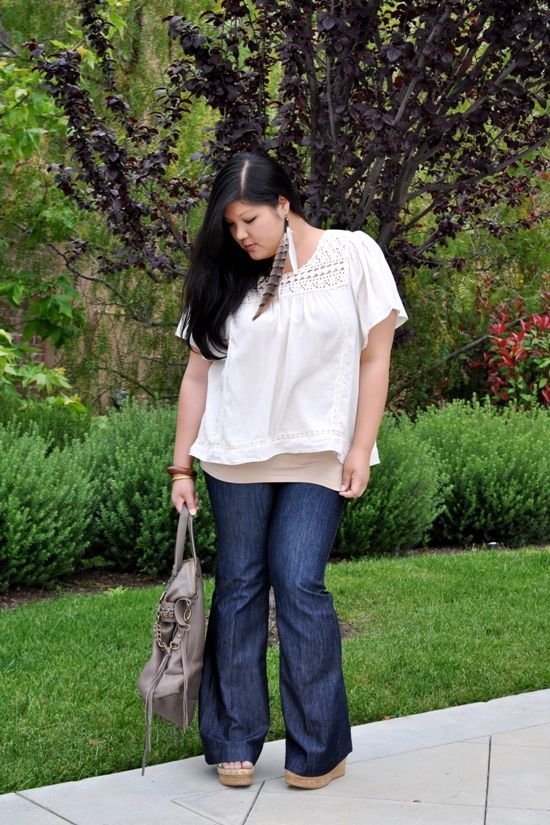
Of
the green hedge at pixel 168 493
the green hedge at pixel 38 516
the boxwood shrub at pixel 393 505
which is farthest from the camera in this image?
the boxwood shrub at pixel 393 505

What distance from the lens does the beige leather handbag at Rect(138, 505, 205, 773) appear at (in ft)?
12.3

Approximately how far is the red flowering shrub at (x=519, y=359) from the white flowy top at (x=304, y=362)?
6.90 meters

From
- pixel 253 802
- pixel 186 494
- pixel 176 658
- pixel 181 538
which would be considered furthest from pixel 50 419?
pixel 253 802

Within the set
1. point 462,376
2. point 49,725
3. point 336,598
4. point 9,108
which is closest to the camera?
point 49,725

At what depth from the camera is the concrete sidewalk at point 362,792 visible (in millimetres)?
3512

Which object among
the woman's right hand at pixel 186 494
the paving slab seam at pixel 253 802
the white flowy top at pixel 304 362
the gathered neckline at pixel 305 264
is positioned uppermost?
the gathered neckline at pixel 305 264

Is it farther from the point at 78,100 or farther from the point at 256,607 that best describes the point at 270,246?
the point at 78,100

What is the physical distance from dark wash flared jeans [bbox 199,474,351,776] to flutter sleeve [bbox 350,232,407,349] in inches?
20.3

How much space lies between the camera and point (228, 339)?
381 centimetres

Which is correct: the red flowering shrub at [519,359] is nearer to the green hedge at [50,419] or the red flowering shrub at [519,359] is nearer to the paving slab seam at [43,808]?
the green hedge at [50,419]

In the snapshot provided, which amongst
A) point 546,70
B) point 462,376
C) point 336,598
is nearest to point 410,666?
point 336,598

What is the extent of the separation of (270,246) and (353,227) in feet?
6.34

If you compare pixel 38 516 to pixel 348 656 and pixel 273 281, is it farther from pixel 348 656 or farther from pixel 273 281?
pixel 273 281

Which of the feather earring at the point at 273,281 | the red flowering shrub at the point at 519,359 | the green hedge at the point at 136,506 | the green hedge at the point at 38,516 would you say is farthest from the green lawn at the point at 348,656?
the red flowering shrub at the point at 519,359
